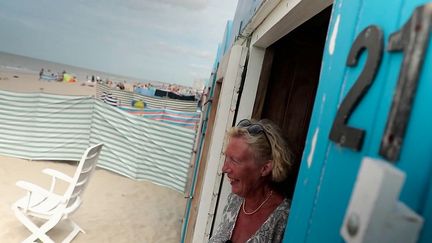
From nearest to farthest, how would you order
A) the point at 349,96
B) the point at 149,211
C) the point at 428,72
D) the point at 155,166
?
the point at 428,72 < the point at 349,96 < the point at 149,211 < the point at 155,166

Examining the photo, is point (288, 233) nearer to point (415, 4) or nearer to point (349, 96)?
point (349, 96)

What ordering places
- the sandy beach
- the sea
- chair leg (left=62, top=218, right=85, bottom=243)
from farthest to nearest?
the sea, the sandy beach, chair leg (left=62, top=218, right=85, bottom=243)

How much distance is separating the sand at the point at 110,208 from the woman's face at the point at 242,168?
3.37m

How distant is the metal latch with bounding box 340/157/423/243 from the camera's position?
1.37 ft

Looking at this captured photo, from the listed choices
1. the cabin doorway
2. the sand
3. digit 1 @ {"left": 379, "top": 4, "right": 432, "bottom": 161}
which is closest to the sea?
the sand

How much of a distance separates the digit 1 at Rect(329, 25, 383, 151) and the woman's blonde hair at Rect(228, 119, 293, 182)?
108cm

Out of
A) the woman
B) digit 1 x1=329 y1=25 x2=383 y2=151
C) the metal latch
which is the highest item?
digit 1 x1=329 y1=25 x2=383 y2=151

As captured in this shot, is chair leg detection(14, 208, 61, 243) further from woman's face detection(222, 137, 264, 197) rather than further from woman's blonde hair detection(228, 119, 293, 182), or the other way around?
woman's blonde hair detection(228, 119, 293, 182)

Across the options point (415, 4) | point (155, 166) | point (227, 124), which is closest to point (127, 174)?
point (155, 166)

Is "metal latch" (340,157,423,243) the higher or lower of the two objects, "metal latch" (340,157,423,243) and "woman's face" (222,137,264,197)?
the higher

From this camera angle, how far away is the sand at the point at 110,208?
178 inches

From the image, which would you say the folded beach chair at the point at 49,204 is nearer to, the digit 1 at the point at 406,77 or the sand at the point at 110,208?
the sand at the point at 110,208

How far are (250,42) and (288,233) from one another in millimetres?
1925

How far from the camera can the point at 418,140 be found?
18.4 inches
